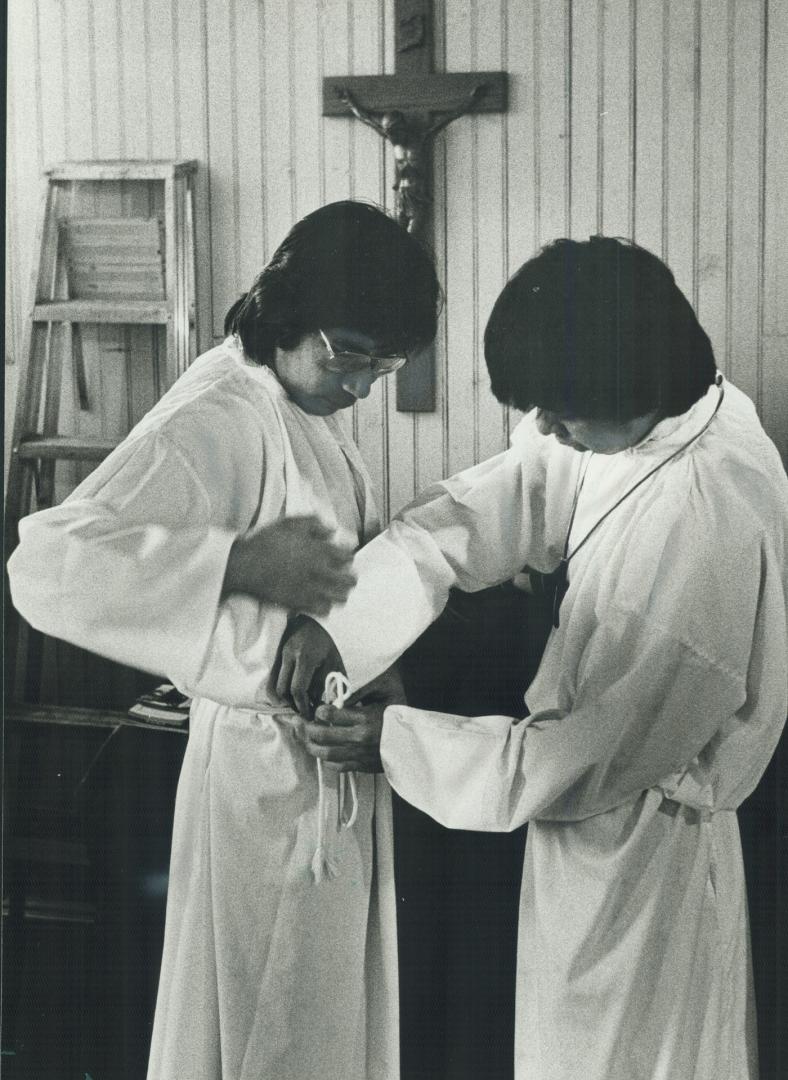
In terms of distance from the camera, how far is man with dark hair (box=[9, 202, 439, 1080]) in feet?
4.37

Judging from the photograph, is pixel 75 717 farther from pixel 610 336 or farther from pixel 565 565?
pixel 610 336

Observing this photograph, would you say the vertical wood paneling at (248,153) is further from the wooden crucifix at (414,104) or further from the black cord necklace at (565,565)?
the black cord necklace at (565,565)

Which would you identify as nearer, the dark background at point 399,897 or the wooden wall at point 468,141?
the wooden wall at point 468,141

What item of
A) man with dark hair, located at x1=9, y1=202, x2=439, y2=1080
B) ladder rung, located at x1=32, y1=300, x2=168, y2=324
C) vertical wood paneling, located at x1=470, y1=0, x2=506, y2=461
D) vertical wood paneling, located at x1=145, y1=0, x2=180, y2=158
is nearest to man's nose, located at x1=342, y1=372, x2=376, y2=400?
man with dark hair, located at x1=9, y1=202, x2=439, y2=1080

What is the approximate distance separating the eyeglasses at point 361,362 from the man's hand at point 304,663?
29cm

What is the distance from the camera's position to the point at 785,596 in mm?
1314

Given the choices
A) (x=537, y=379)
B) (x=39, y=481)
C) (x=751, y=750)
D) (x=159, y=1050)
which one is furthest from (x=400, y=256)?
(x=159, y=1050)

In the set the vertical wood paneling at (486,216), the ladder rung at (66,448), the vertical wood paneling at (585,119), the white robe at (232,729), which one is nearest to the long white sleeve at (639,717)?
the white robe at (232,729)

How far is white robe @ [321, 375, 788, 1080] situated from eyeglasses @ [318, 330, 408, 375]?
151mm

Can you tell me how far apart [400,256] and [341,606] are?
1.31 ft

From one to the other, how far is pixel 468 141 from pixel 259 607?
0.56m

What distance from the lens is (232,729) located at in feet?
4.54

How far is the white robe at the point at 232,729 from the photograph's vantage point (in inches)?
52.2

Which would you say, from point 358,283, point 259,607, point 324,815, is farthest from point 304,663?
point 358,283
